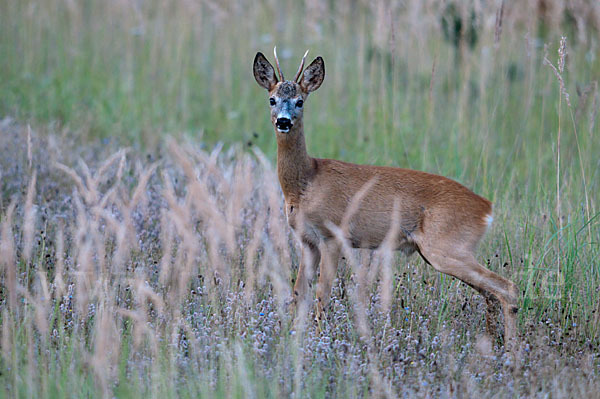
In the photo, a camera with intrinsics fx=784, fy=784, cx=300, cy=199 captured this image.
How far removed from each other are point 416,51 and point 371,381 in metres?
5.90

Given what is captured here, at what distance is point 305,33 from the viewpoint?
32.7 feet

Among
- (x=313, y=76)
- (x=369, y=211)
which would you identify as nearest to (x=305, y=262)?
(x=369, y=211)

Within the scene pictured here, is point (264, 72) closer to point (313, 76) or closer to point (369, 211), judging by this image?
point (313, 76)

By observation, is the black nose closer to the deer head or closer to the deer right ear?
the deer head

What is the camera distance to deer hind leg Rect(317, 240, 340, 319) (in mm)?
4645

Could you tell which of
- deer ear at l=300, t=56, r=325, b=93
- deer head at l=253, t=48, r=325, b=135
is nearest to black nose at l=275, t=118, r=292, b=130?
deer head at l=253, t=48, r=325, b=135

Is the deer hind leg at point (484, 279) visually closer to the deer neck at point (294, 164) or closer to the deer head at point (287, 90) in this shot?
the deer neck at point (294, 164)

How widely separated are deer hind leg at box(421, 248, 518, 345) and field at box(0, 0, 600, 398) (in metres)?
0.13

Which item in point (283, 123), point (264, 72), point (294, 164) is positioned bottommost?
point (294, 164)

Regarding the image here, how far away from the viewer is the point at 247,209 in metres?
5.95

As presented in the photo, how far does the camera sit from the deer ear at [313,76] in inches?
194

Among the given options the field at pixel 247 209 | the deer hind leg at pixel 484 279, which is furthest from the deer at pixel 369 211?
the field at pixel 247 209

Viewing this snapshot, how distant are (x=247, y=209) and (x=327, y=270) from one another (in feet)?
4.77

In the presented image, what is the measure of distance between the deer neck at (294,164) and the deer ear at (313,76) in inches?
11.2
